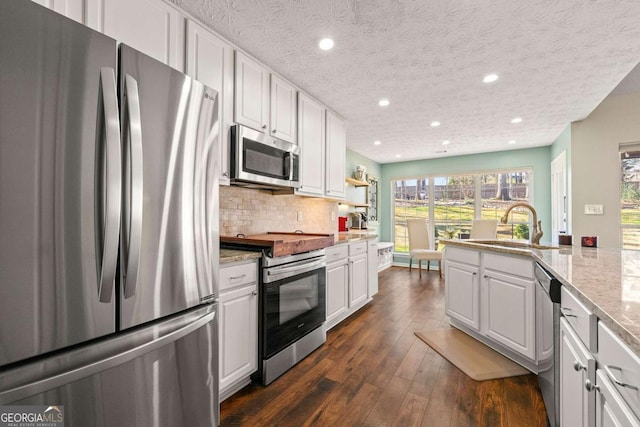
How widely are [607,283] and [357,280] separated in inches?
91.3

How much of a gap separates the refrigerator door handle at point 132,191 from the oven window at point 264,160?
1.15 meters

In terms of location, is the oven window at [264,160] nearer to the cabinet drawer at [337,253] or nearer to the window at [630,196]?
the cabinet drawer at [337,253]

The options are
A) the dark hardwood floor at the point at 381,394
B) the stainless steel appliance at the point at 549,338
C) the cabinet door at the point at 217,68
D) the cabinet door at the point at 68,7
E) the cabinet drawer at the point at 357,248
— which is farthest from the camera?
the cabinet drawer at the point at 357,248

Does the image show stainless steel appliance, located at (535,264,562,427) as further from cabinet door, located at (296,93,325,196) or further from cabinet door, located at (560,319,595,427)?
cabinet door, located at (296,93,325,196)

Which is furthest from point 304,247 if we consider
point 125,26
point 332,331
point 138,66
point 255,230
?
point 125,26

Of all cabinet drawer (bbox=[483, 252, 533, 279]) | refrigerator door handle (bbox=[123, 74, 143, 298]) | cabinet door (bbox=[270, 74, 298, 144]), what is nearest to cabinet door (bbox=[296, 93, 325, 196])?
cabinet door (bbox=[270, 74, 298, 144])

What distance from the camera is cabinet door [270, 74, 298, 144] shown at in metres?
2.51

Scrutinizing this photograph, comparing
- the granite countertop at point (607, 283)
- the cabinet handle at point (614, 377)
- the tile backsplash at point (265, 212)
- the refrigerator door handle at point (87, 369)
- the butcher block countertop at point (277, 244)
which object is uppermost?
the tile backsplash at point (265, 212)

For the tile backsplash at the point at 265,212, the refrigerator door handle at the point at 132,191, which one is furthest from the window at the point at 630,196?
the refrigerator door handle at the point at 132,191

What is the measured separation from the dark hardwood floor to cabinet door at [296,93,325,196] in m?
1.55

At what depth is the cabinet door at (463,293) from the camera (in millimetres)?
2525

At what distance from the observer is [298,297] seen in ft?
7.31

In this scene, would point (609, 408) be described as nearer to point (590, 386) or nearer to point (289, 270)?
point (590, 386)

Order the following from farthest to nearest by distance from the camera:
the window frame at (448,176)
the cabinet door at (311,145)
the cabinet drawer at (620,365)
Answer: the window frame at (448,176) < the cabinet door at (311,145) < the cabinet drawer at (620,365)
